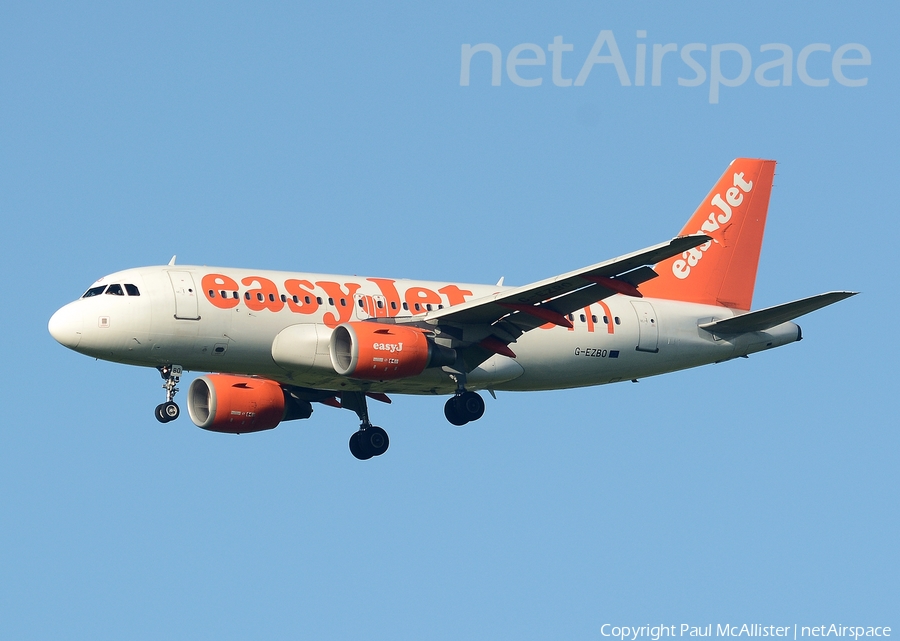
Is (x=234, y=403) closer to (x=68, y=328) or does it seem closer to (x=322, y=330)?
(x=322, y=330)

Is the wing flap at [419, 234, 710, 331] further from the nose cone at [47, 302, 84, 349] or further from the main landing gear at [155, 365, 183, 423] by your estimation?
the nose cone at [47, 302, 84, 349]

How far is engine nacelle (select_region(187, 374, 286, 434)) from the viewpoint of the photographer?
46875 mm

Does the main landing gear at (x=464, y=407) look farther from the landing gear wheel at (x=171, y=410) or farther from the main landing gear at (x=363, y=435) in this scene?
the landing gear wheel at (x=171, y=410)

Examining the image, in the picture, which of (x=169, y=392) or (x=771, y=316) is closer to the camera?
(x=169, y=392)

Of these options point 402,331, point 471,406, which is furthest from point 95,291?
point 471,406

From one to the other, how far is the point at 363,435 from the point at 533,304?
8414 mm

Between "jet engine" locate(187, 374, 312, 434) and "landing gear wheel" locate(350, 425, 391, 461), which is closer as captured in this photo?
"jet engine" locate(187, 374, 312, 434)

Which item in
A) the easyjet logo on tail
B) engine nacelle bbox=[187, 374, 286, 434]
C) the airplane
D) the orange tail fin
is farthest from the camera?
the easyjet logo on tail

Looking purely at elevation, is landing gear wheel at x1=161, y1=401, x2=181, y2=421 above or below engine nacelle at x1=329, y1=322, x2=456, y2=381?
below

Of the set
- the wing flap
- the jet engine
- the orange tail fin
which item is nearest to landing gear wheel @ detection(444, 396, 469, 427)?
the wing flap

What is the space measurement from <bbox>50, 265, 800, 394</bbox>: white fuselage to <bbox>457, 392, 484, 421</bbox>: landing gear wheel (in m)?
0.54

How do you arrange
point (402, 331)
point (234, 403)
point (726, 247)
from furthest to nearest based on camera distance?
point (726, 247), point (234, 403), point (402, 331)

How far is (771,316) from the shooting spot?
48750 mm

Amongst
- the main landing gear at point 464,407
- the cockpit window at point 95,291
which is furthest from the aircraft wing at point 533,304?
the cockpit window at point 95,291
